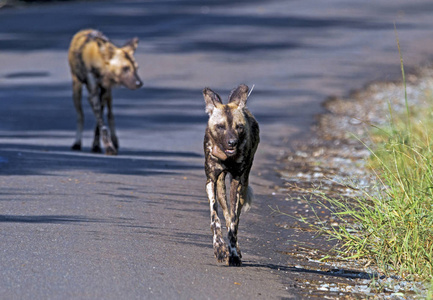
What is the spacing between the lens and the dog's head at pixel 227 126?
271 inches

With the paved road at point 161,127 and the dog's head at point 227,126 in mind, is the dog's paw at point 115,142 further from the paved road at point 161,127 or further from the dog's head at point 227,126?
the dog's head at point 227,126

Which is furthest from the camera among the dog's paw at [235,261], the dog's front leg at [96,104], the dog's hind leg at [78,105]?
the dog's hind leg at [78,105]

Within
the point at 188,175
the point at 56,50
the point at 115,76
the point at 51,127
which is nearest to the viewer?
the point at 188,175

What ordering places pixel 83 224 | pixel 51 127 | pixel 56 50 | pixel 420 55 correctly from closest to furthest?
pixel 83 224 < pixel 51 127 < pixel 56 50 < pixel 420 55

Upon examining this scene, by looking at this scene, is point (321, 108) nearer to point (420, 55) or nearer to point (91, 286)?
point (420, 55)

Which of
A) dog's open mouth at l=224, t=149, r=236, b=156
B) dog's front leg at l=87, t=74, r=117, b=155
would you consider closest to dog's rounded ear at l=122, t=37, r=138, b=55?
dog's front leg at l=87, t=74, r=117, b=155

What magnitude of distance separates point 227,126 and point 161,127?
8286 mm

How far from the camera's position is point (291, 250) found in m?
7.57

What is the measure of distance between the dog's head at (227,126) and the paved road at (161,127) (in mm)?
822

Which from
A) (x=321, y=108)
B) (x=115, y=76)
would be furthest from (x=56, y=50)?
(x=115, y=76)

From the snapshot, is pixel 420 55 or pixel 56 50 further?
pixel 420 55

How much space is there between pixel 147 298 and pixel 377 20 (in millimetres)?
27619

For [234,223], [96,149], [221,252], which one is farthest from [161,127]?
[221,252]

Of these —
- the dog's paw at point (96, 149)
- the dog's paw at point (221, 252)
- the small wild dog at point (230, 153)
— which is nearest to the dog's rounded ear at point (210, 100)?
the small wild dog at point (230, 153)
